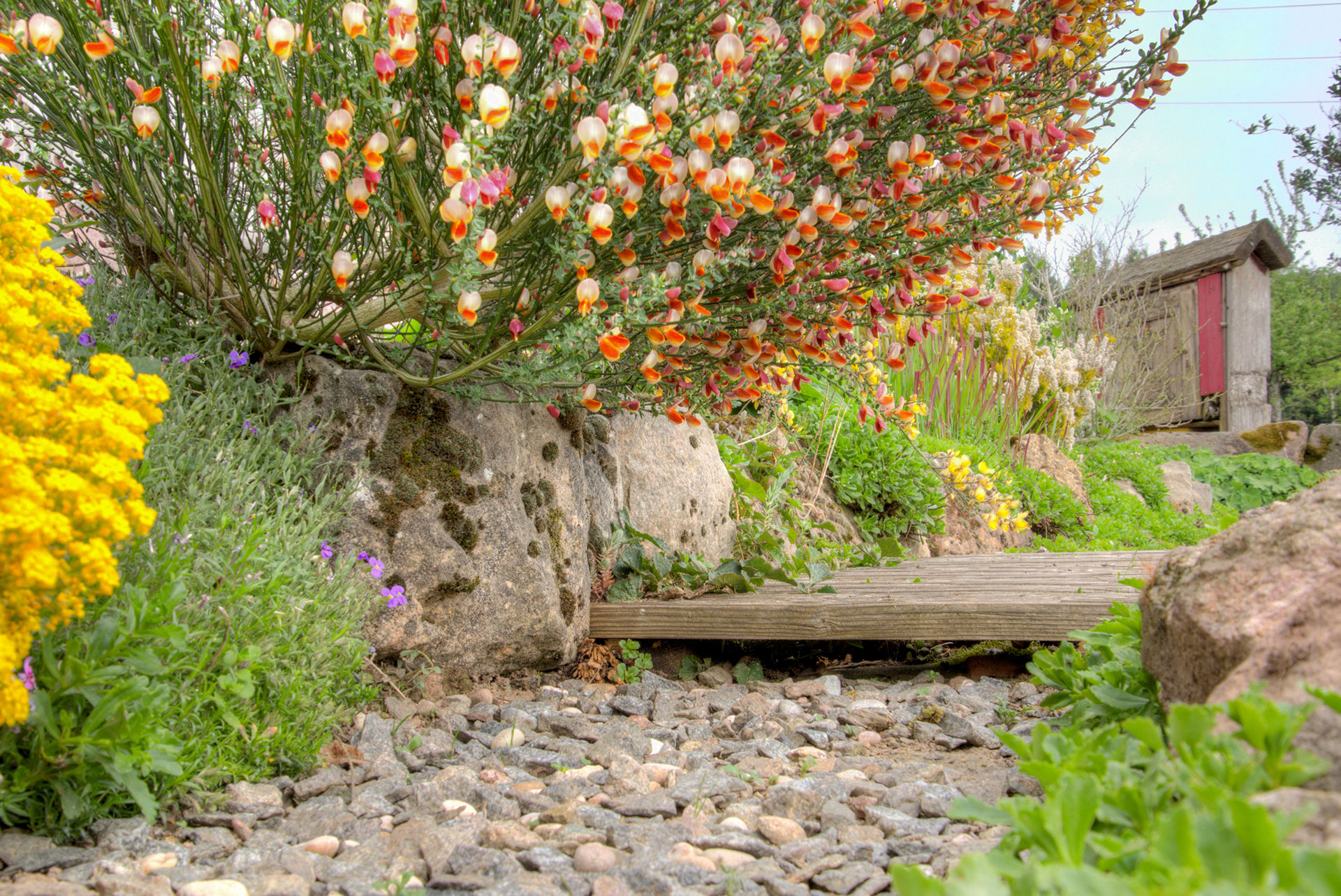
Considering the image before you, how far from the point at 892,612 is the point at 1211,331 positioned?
16.7 metres

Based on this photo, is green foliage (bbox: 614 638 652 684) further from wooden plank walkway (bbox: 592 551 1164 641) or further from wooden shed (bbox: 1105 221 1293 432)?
wooden shed (bbox: 1105 221 1293 432)

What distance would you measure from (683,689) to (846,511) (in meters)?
2.91

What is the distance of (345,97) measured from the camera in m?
1.91

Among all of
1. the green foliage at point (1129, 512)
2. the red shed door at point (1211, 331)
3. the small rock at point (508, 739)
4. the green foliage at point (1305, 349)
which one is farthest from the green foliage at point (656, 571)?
the green foliage at point (1305, 349)

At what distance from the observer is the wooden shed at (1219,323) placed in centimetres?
1625

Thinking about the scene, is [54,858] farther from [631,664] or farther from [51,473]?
[631,664]

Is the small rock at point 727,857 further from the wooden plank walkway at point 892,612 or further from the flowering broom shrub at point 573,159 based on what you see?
the wooden plank walkway at point 892,612

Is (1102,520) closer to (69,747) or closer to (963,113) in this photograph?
(963,113)

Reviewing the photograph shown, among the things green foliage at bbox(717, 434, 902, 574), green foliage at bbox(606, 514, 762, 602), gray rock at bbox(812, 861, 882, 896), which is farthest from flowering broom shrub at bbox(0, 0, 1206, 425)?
green foliage at bbox(717, 434, 902, 574)

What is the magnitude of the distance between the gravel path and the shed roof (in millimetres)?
15240

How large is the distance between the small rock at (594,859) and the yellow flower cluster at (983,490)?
4.57 meters

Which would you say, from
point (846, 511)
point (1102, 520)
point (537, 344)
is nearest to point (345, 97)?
point (537, 344)

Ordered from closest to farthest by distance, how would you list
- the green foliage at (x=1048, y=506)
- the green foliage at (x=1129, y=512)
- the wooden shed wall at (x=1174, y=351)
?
the green foliage at (x=1129, y=512), the green foliage at (x=1048, y=506), the wooden shed wall at (x=1174, y=351)

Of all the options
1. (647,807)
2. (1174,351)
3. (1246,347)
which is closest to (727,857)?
(647,807)
